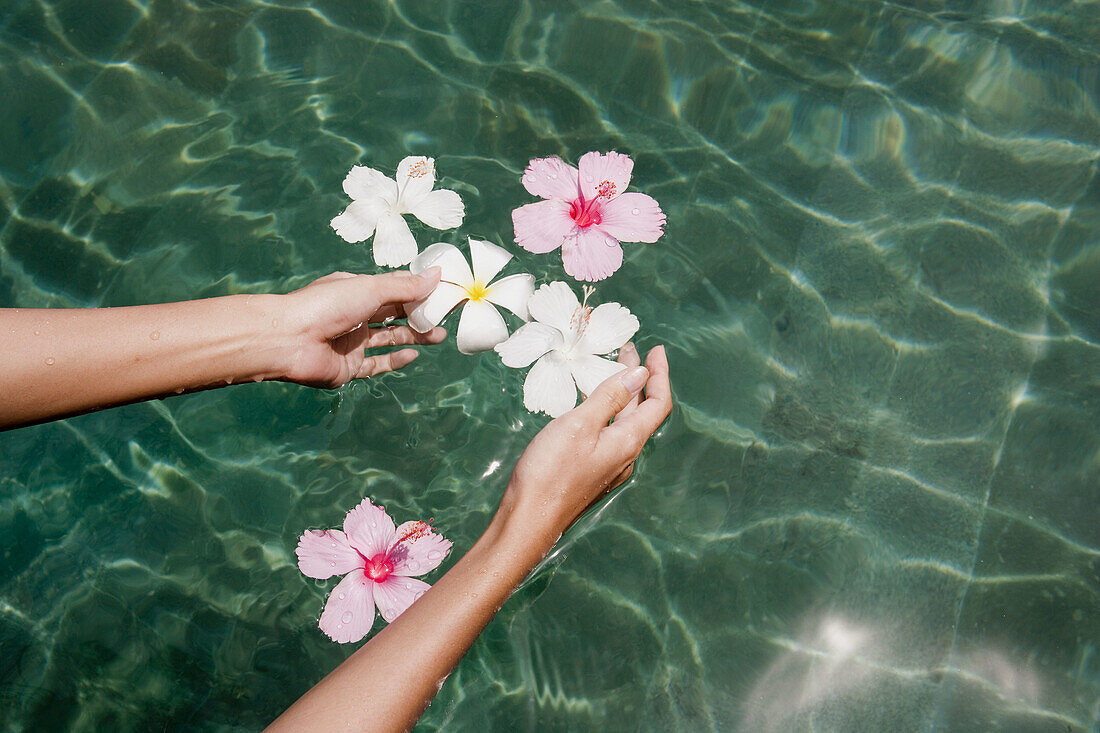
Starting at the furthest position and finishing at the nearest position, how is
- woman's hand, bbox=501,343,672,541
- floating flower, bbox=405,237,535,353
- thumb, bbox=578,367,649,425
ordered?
floating flower, bbox=405,237,535,353, thumb, bbox=578,367,649,425, woman's hand, bbox=501,343,672,541

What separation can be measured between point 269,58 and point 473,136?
3.08ft

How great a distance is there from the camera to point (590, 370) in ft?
7.75

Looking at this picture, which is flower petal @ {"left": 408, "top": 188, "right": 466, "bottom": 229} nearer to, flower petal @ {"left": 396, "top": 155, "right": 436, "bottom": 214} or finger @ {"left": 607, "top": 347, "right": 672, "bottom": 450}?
flower petal @ {"left": 396, "top": 155, "right": 436, "bottom": 214}

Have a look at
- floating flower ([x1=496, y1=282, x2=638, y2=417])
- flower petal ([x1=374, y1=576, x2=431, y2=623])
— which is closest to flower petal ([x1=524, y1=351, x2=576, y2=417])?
floating flower ([x1=496, y1=282, x2=638, y2=417])

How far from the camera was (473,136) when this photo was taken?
299 cm

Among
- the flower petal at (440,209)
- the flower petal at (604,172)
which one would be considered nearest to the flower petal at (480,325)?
the flower petal at (440,209)

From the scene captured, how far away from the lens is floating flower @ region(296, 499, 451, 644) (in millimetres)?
2287

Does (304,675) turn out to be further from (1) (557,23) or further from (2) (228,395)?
(1) (557,23)

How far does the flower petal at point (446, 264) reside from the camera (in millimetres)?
2404

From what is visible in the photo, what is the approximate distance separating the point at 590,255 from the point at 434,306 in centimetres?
56

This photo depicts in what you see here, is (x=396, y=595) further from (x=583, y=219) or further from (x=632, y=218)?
(x=632, y=218)

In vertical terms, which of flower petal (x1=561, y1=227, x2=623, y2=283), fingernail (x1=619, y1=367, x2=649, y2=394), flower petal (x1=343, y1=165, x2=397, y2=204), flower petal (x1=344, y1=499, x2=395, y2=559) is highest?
flower petal (x1=343, y1=165, x2=397, y2=204)

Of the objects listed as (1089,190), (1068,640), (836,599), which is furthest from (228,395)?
(1089,190)

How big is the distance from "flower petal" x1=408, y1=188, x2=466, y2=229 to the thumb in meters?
0.82
